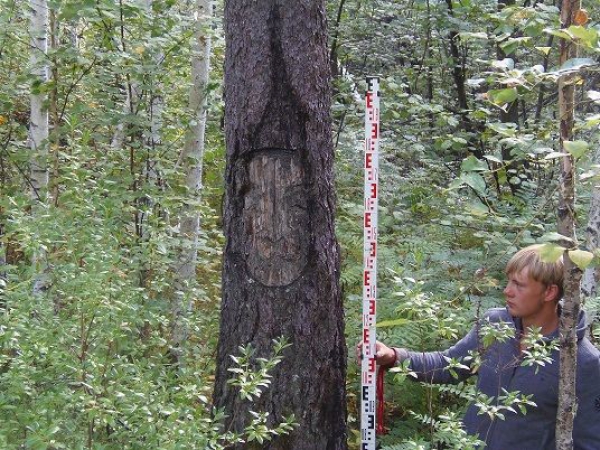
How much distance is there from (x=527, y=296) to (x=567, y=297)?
0.34 m

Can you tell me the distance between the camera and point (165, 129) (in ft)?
19.4

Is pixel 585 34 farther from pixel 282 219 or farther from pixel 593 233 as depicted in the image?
pixel 593 233

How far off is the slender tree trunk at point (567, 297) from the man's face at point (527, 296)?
311mm

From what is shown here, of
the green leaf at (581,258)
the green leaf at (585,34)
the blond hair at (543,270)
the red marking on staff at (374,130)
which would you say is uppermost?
the green leaf at (585,34)

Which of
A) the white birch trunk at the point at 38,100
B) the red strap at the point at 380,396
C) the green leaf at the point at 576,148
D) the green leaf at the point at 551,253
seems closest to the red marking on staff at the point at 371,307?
the red strap at the point at 380,396

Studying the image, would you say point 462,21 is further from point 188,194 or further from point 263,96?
point 263,96

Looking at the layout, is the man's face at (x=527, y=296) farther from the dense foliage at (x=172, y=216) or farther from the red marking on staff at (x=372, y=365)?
the red marking on staff at (x=372, y=365)

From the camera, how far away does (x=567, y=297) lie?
3.06 m

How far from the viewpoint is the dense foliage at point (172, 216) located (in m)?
2.88

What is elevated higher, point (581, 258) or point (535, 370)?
point (581, 258)

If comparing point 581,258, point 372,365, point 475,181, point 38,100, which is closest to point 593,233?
point 372,365

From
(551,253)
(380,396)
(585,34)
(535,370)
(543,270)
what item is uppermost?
(585,34)

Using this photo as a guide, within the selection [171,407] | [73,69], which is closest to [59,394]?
[171,407]

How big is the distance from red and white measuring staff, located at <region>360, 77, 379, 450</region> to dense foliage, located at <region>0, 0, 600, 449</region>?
0.18 m
